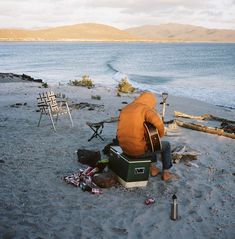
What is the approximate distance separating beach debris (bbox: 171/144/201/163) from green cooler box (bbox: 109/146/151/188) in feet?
5.14

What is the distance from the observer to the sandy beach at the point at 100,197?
5.59 m

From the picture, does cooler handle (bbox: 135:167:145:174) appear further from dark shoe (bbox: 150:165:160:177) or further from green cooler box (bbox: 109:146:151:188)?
dark shoe (bbox: 150:165:160:177)

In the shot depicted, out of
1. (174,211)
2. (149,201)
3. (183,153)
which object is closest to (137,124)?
(149,201)

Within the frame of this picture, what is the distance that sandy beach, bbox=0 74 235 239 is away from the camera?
559 cm

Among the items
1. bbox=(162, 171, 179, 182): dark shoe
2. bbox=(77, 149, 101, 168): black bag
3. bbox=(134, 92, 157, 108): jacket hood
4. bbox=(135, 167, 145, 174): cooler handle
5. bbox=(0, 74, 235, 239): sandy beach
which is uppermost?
bbox=(134, 92, 157, 108): jacket hood

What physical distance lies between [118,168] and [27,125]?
529cm

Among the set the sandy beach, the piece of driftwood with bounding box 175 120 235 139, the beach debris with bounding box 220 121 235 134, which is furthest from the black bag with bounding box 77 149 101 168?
the beach debris with bounding box 220 121 235 134

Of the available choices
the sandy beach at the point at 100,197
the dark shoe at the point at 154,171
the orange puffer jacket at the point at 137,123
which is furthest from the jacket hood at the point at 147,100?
the sandy beach at the point at 100,197

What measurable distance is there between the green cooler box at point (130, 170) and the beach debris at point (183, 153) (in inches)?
61.6

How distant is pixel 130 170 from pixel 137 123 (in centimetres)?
86

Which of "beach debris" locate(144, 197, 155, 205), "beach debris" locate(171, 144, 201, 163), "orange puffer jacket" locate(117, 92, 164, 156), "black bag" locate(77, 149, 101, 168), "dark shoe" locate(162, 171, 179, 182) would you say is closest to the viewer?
"beach debris" locate(144, 197, 155, 205)

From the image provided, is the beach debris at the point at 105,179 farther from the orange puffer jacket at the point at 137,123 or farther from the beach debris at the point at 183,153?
the beach debris at the point at 183,153

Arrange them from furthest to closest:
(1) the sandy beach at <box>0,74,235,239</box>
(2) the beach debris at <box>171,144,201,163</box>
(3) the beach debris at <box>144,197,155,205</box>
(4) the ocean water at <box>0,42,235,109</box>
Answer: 1. (4) the ocean water at <box>0,42,235,109</box>
2. (2) the beach debris at <box>171,144,201,163</box>
3. (3) the beach debris at <box>144,197,155,205</box>
4. (1) the sandy beach at <box>0,74,235,239</box>

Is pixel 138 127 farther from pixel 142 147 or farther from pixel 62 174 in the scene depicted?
pixel 62 174
